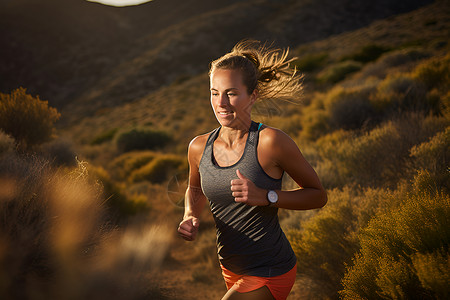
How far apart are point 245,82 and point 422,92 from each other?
7175 millimetres

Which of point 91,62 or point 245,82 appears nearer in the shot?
point 245,82

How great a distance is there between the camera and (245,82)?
1629mm

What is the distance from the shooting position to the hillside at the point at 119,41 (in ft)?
107

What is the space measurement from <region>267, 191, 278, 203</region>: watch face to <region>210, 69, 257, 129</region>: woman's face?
486mm

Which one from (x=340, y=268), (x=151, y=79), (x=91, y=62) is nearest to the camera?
(x=340, y=268)

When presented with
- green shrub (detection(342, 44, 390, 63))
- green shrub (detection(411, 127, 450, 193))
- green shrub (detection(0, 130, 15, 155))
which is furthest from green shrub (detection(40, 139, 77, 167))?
green shrub (detection(342, 44, 390, 63))

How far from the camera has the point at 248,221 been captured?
1.64 metres

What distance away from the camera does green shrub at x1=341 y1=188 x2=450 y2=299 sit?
5.21 ft

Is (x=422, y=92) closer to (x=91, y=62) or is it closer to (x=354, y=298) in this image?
(x=354, y=298)

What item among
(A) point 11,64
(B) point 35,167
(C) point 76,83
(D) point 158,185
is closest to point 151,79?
(C) point 76,83

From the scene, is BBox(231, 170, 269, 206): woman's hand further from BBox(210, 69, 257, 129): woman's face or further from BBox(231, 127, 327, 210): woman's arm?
BBox(210, 69, 257, 129): woman's face

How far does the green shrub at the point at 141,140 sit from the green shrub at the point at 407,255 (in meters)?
11.9

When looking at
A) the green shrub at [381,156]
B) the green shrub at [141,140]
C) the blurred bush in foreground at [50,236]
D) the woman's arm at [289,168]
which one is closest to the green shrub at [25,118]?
the blurred bush in foreground at [50,236]

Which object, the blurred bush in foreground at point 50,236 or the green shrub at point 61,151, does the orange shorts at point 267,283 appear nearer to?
the blurred bush in foreground at point 50,236
